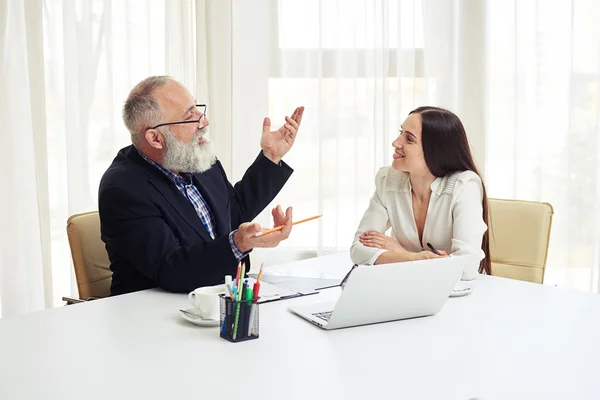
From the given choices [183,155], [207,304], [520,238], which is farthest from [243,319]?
[520,238]

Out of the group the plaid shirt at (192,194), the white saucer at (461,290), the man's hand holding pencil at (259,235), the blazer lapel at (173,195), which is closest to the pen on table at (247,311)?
the man's hand holding pencil at (259,235)

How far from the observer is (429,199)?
2.41m

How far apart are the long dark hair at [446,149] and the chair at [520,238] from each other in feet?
0.55

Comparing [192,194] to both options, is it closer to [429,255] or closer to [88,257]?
[88,257]

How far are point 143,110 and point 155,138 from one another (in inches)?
4.3

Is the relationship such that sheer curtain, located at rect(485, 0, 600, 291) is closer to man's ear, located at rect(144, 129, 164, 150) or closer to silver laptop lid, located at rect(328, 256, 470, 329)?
man's ear, located at rect(144, 129, 164, 150)

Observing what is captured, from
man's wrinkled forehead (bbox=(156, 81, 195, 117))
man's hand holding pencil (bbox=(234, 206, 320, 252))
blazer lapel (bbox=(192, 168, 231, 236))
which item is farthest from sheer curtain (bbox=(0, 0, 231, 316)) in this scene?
man's hand holding pencil (bbox=(234, 206, 320, 252))

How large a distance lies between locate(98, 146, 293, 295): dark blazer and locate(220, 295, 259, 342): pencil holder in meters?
0.45

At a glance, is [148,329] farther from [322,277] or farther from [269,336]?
[322,277]

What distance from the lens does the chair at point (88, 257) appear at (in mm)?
2396

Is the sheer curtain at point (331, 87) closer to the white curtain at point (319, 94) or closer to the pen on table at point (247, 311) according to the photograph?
the white curtain at point (319, 94)

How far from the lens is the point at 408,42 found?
361 centimetres

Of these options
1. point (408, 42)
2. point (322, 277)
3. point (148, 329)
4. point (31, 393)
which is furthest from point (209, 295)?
point (408, 42)

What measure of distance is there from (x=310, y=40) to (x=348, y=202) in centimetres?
88
